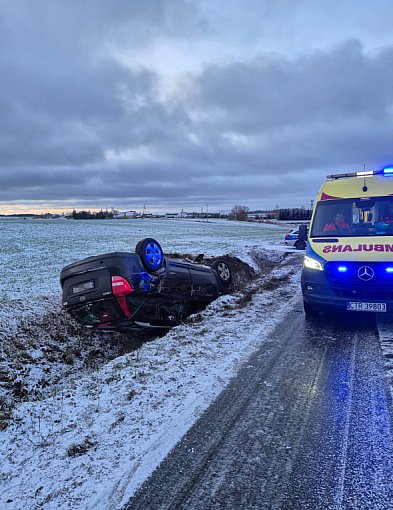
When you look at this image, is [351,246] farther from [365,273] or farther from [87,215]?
[87,215]

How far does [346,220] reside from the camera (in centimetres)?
700

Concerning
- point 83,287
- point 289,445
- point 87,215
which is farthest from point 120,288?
point 87,215

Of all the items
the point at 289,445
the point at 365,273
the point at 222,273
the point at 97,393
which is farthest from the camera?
the point at 222,273

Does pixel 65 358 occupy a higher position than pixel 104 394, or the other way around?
pixel 104 394

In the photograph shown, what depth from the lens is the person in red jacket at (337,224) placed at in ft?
22.8

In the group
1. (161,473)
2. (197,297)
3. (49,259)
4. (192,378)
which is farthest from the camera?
(49,259)

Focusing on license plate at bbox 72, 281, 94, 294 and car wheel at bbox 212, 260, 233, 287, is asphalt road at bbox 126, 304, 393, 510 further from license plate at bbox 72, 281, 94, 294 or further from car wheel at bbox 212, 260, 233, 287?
car wheel at bbox 212, 260, 233, 287

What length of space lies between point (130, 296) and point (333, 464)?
3.69m

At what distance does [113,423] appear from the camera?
3389mm

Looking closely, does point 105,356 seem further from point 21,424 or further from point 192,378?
point 21,424

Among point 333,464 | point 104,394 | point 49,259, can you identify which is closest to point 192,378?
point 104,394

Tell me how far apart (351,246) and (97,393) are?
4.68m

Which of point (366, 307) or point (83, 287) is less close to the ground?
point (83, 287)

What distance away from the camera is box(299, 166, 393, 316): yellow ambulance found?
588 centimetres
